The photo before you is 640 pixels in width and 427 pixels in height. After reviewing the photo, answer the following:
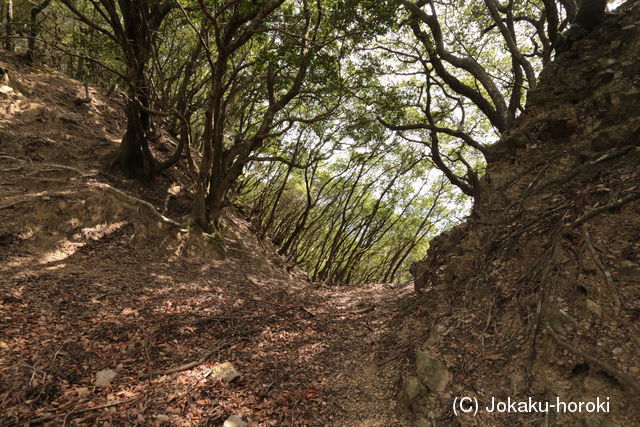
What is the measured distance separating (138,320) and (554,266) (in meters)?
4.63

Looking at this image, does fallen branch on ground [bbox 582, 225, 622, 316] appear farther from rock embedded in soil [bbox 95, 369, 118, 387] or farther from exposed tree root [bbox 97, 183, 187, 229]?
exposed tree root [bbox 97, 183, 187, 229]

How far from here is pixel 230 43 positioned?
5062mm

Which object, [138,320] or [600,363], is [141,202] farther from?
[600,363]

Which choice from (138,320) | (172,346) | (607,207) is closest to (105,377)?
(172,346)

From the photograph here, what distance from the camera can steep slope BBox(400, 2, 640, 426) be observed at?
210 cm

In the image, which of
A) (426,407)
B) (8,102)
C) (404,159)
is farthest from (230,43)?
(404,159)

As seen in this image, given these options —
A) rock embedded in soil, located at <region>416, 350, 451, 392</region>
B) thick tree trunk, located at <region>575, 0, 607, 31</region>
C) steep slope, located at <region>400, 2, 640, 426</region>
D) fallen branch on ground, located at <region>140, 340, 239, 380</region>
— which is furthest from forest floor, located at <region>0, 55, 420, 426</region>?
thick tree trunk, located at <region>575, 0, 607, 31</region>

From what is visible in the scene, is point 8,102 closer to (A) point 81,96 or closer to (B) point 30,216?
(A) point 81,96

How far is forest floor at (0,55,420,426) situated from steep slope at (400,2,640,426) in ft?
2.21

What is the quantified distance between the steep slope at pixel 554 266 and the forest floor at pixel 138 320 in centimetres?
67

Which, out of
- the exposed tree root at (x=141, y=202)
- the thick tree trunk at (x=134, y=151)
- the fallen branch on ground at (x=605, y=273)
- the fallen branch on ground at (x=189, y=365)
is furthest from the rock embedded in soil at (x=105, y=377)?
the thick tree trunk at (x=134, y=151)

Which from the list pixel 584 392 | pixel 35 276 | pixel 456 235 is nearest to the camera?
pixel 584 392

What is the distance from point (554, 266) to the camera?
8.73 ft

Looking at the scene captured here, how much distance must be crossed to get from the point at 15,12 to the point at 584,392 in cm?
1836
